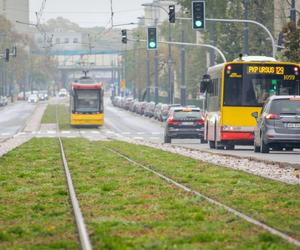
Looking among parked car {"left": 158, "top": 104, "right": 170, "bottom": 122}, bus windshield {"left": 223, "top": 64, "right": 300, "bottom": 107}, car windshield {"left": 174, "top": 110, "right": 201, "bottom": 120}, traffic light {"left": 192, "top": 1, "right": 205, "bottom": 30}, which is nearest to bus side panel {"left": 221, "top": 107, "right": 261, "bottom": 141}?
bus windshield {"left": 223, "top": 64, "right": 300, "bottom": 107}

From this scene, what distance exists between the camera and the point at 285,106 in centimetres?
3597

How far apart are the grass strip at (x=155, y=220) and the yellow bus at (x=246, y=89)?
18647mm

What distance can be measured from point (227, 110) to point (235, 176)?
1800 cm

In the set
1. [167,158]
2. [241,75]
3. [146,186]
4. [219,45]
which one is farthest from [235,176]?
[219,45]

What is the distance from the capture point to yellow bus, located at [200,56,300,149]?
40750 millimetres

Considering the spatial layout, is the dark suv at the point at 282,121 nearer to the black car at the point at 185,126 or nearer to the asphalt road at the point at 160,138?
the asphalt road at the point at 160,138

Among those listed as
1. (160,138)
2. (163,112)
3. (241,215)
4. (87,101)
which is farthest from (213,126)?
(163,112)

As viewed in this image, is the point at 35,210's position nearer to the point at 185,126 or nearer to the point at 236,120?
the point at 236,120

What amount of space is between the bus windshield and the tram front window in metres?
41.9

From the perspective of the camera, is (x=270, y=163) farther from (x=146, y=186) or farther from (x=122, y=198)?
(x=122, y=198)

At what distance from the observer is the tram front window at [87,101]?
272ft

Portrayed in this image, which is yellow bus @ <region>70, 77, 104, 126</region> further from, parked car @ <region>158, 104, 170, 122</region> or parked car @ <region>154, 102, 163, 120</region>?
parked car @ <region>154, 102, 163, 120</region>

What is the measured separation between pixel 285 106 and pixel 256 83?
5337 millimetres

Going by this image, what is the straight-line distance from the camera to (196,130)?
54.6 metres
